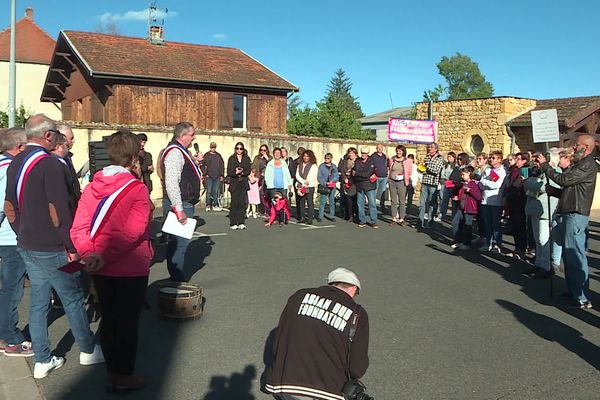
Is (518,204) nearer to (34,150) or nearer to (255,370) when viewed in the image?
(255,370)

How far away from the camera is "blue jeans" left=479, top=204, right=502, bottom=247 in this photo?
10.1m

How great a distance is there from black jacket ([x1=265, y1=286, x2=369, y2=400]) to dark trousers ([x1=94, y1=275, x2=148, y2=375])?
141 cm

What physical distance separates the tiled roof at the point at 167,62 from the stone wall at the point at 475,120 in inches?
296

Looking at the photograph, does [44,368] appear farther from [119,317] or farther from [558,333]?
[558,333]

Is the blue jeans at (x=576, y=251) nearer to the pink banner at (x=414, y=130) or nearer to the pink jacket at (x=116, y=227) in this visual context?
the pink jacket at (x=116, y=227)

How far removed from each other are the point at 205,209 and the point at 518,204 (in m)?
9.56

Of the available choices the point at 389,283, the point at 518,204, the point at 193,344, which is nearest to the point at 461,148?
the point at 518,204

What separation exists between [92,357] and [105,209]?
146 cm

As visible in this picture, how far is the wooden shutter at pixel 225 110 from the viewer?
26719mm

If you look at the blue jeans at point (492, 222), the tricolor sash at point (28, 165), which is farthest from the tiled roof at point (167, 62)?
the tricolor sash at point (28, 165)

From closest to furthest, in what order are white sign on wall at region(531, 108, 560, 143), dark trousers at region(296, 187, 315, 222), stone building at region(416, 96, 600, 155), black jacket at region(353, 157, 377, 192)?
white sign on wall at region(531, 108, 560, 143)
black jacket at region(353, 157, 377, 192)
dark trousers at region(296, 187, 315, 222)
stone building at region(416, 96, 600, 155)

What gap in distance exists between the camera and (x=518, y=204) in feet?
33.0

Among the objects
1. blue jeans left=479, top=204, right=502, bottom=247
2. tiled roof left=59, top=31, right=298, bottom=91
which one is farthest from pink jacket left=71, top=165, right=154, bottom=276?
tiled roof left=59, top=31, right=298, bottom=91

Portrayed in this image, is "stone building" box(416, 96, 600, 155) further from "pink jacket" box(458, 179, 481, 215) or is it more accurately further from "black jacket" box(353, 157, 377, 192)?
"pink jacket" box(458, 179, 481, 215)
